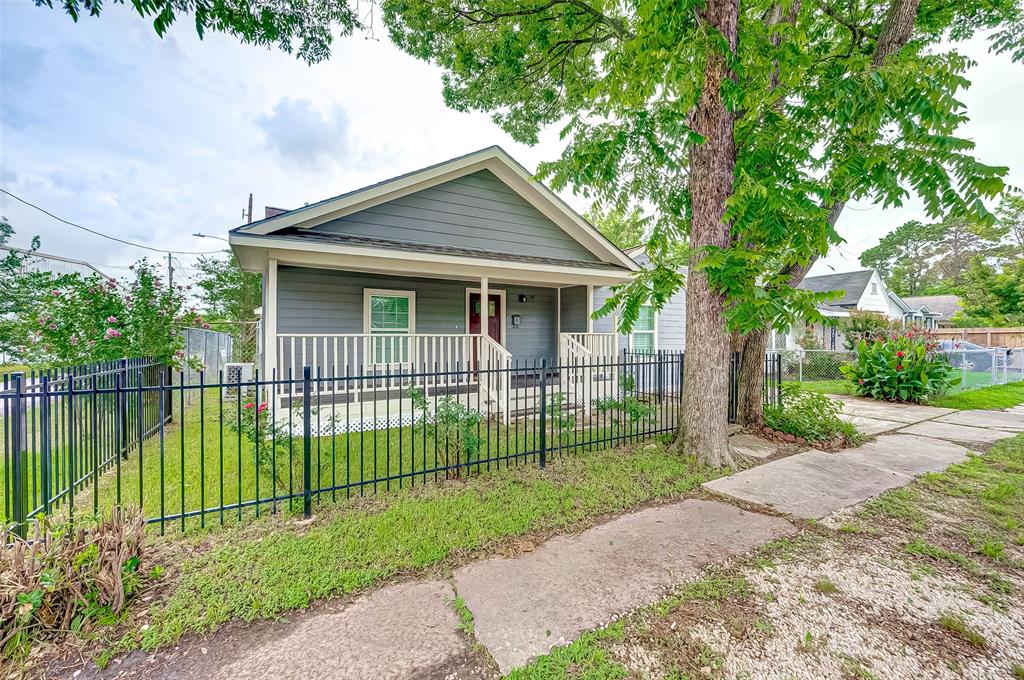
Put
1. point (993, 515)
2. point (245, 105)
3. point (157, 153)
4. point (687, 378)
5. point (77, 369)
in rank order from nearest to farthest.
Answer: point (993, 515) → point (77, 369) → point (687, 378) → point (245, 105) → point (157, 153)

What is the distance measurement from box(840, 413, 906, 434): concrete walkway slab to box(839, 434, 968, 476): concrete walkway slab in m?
0.56

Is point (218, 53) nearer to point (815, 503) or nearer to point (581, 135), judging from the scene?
point (581, 135)

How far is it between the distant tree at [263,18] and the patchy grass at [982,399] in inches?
568

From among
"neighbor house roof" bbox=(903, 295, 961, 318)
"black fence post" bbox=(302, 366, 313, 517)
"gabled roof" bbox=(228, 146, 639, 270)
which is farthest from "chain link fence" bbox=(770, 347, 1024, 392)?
"neighbor house roof" bbox=(903, 295, 961, 318)

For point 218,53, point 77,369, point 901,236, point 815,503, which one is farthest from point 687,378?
point 901,236

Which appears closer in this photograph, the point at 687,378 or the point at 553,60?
the point at 687,378

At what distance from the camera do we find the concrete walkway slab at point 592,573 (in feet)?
7.72

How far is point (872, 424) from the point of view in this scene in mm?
7727

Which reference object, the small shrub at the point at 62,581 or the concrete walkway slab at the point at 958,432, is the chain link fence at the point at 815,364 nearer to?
the concrete walkway slab at the point at 958,432

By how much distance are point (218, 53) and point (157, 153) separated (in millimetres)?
7941

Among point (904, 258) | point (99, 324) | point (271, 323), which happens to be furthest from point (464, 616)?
point (904, 258)

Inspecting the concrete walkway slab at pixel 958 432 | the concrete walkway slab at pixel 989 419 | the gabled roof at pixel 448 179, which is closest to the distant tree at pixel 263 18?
the gabled roof at pixel 448 179

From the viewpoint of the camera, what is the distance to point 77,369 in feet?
15.2

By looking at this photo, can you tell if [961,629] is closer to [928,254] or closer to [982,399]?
[982,399]
